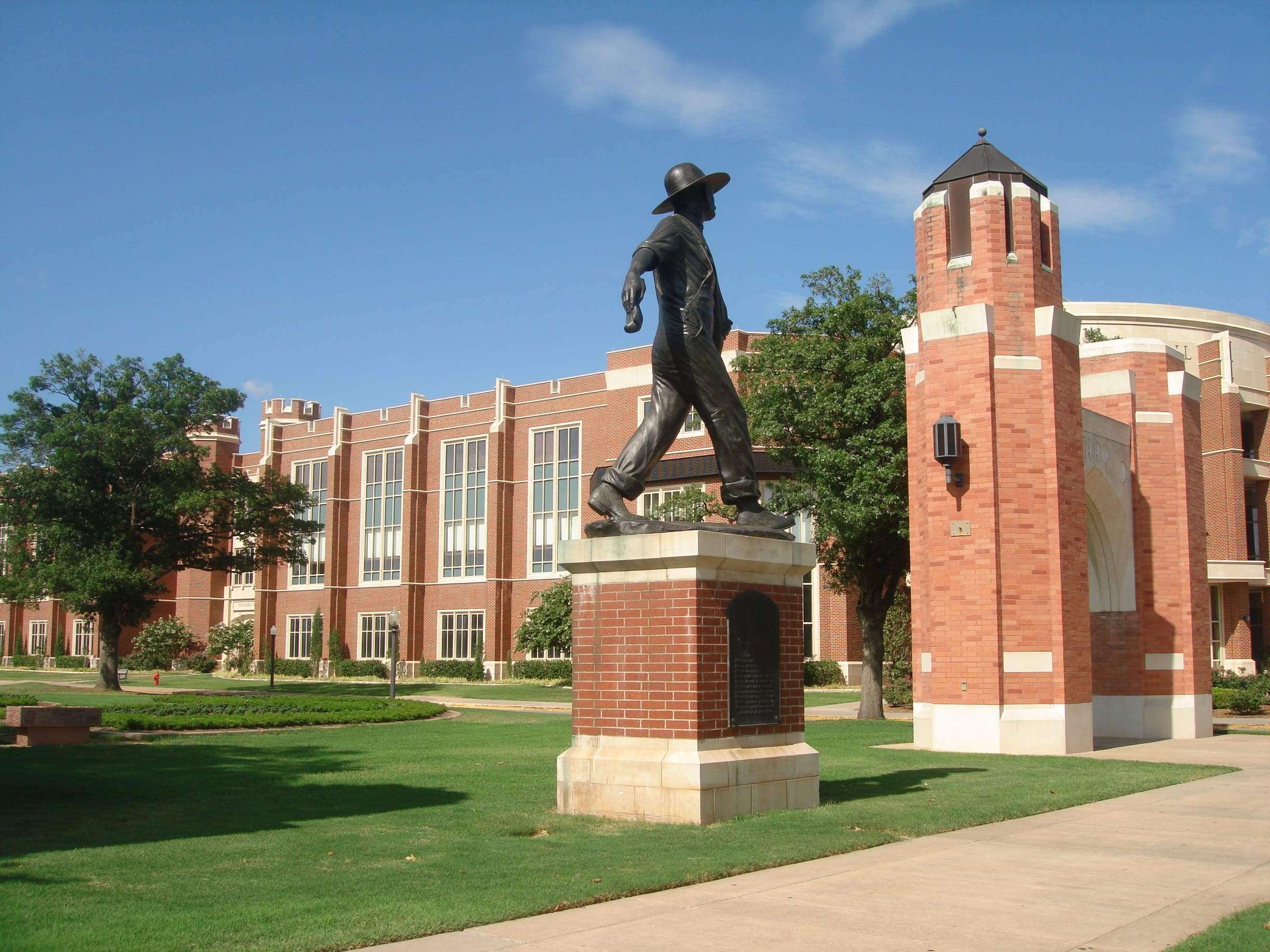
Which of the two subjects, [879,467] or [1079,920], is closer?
[1079,920]

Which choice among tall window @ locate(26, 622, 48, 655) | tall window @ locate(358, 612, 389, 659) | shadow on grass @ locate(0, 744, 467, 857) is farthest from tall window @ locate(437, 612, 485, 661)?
shadow on grass @ locate(0, 744, 467, 857)

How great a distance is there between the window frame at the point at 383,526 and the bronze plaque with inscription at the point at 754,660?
1859 inches

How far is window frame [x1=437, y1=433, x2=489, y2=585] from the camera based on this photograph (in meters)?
53.0

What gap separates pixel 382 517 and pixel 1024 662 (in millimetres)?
44243

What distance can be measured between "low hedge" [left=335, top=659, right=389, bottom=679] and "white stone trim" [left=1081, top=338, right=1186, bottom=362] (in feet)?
130

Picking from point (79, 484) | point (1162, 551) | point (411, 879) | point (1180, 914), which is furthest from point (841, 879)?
point (79, 484)

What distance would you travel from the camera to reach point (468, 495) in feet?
177

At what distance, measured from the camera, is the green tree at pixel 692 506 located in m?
28.1

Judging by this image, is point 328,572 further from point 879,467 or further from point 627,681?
point 627,681

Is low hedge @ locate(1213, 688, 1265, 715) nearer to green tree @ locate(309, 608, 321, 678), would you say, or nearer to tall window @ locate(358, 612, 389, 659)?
tall window @ locate(358, 612, 389, 659)

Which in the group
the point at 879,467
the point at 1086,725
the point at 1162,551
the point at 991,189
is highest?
the point at 991,189

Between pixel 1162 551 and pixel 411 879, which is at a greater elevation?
pixel 1162 551

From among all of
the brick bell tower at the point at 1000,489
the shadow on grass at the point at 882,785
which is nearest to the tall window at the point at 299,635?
the brick bell tower at the point at 1000,489

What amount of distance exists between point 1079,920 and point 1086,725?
12.7 metres
